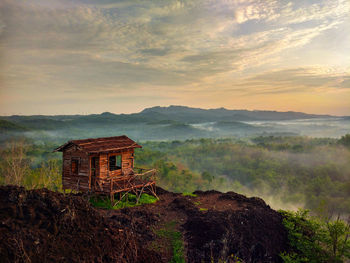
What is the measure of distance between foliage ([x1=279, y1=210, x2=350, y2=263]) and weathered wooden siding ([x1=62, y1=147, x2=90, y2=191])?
51.2 feet

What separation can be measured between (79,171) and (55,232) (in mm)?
10370

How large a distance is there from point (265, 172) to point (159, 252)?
85.4 meters

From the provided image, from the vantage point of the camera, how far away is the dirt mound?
30.1ft

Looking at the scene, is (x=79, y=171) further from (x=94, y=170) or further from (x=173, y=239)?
(x=173, y=239)

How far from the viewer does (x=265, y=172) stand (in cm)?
9138

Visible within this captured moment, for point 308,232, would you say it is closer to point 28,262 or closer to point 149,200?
point 149,200

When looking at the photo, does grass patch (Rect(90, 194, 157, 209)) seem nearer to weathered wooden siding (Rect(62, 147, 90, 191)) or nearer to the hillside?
the hillside

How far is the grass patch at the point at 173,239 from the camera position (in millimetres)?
13739

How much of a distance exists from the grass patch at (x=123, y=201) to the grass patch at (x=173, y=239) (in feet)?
14.3

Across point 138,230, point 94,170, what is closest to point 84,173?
point 94,170

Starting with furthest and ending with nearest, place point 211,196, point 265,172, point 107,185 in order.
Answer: point 265,172, point 211,196, point 107,185

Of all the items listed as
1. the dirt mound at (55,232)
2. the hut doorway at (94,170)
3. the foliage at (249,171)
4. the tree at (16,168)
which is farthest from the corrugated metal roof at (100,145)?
the foliage at (249,171)

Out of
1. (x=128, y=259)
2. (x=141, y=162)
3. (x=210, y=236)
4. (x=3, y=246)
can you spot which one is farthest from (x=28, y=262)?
(x=141, y=162)

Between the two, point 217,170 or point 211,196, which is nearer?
point 211,196
